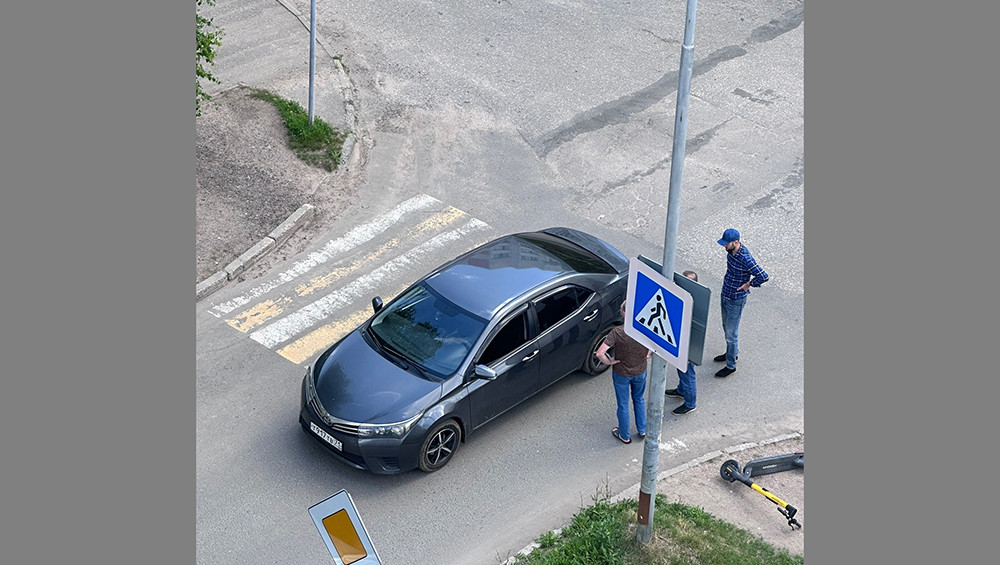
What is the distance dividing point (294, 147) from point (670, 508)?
8.45m

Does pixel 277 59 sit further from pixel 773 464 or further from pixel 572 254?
pixel 773 464

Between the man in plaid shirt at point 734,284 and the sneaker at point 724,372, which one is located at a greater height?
the man in plaid shirt at point 734,284

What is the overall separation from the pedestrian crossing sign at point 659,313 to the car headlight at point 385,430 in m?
2.63

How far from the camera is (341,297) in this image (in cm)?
1330

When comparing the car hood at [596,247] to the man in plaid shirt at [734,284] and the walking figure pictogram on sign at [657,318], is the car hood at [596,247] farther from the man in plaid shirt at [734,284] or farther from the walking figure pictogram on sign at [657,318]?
the walking figure pictogram on sign at [657,318]

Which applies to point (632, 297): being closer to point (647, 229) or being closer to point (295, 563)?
point (295, 563)

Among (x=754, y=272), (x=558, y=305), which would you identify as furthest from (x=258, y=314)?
(x=754, y=272)

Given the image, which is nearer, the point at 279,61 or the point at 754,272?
the point at 754,272

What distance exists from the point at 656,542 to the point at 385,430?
2.67 m

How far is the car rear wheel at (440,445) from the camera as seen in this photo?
10539mm

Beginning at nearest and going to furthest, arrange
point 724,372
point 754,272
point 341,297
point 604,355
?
1. point 604,355
2. point 754,272
3. point 724,372
4. point 341,297

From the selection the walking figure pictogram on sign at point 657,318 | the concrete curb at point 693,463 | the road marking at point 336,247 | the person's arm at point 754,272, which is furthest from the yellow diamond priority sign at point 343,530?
the road marking at point 336,247

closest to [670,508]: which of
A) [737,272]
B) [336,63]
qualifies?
[737,272]

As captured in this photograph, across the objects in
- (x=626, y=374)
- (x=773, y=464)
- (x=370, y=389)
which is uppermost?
(x=626, y=374)
